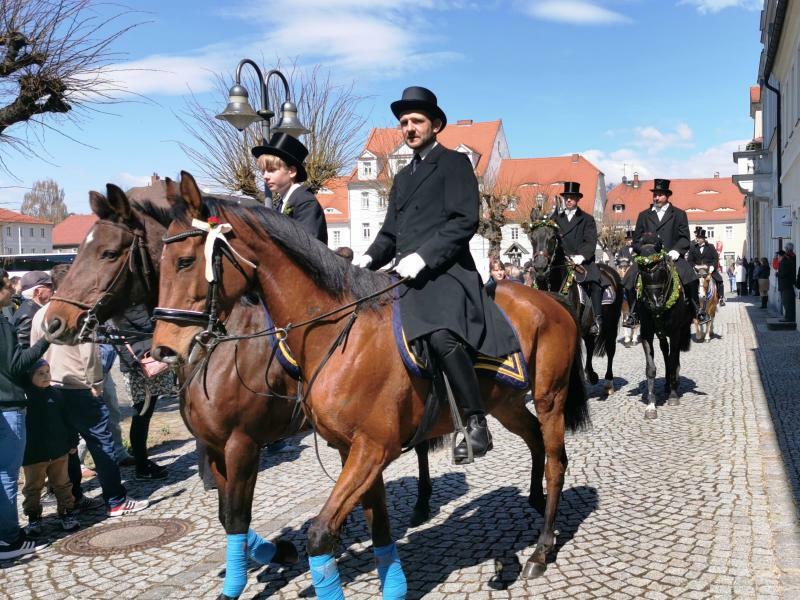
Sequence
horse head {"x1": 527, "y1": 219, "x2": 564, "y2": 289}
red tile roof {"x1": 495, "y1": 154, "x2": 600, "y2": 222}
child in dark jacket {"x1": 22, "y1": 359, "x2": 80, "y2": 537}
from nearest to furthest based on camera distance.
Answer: child in dark jacket {"x1": 22, "y1": 359, "x2": 80, "y2": 537}
horse head {"x1": 527, "y1": 219, "x2": 564, "y2": 289}
red tile roof {"x1": 495, "y1": 154, "x2": 600, "y2": 222}

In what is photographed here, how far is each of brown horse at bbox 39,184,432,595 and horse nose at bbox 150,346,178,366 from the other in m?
0.98

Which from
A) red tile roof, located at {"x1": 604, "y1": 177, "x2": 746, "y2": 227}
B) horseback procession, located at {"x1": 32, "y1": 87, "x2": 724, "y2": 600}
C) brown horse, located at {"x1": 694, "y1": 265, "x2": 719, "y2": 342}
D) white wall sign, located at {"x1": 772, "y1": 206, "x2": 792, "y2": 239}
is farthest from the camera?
red tile roof, located at {"x1": 604, "y1": 177, "x2": 746, "y2": 227}

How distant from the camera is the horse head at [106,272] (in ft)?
13.7

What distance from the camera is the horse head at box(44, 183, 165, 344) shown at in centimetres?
418

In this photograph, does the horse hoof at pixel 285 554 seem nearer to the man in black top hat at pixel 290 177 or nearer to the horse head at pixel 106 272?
the horse head at pixel 106 272

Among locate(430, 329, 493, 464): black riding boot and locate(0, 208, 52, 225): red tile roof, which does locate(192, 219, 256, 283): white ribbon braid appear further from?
locate(0, 208, 52, 225): red tile roof

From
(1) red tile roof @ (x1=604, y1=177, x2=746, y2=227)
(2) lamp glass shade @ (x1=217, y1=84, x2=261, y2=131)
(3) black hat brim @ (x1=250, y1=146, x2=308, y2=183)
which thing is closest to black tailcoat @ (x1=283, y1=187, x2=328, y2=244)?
(3) black hat brim @ (x1=250, y1=146, x2=308, y2=183)

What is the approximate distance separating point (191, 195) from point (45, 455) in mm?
3519

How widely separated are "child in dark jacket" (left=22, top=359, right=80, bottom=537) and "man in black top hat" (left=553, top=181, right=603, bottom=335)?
6956 millimetres

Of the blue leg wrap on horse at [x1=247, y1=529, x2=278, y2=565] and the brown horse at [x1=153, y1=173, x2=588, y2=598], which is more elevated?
the brown horse at [x1=153, y1=173, x2=588, y2=598]

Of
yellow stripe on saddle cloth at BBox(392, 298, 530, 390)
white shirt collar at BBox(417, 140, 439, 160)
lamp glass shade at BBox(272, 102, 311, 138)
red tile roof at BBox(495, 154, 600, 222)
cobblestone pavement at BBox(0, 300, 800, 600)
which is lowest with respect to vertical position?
cobblestone pavement at BBox(0, 300, 800, 600)

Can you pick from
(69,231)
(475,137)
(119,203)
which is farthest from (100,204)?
(69,231)

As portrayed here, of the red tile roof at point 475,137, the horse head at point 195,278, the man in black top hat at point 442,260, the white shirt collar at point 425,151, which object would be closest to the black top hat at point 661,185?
the man in black top hat at point 442,260

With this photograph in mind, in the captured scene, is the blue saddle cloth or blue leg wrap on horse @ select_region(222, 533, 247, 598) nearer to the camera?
the blue saddle cloth
